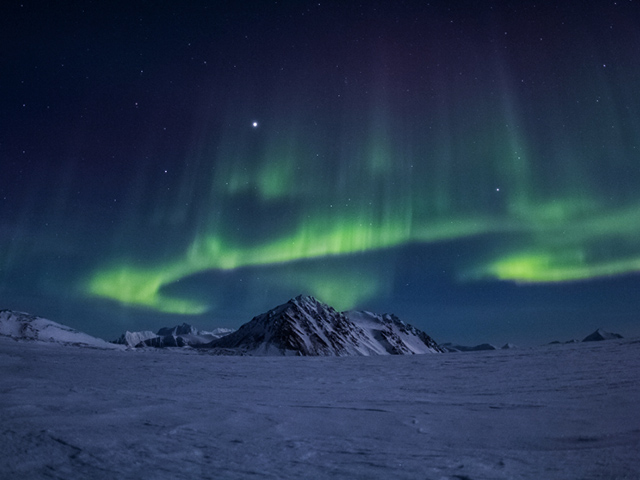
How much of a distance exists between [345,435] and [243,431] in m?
1.28

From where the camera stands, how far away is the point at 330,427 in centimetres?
492

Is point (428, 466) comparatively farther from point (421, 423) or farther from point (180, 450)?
point (180, 450)

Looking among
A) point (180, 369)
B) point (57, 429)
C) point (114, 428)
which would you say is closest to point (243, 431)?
point (114, 428)

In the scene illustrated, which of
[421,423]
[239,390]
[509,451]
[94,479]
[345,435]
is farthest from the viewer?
[239,390]

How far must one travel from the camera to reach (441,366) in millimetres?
12727

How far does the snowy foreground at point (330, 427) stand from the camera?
3.30 m

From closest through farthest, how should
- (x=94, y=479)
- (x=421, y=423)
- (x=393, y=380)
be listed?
1. (x=94, y=479)
2. (x=421, y=423)
3. (x=393, y=380)

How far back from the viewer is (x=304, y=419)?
539 cm

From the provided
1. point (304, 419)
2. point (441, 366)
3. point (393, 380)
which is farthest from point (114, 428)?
point (441, 366)

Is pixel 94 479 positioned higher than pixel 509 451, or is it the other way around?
pixel 509 451

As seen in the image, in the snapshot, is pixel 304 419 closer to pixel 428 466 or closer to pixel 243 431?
pixel 243 431

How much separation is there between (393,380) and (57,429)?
24.9ft

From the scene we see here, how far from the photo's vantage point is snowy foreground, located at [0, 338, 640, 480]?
3299mm

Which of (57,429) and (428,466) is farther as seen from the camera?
(57,429)
